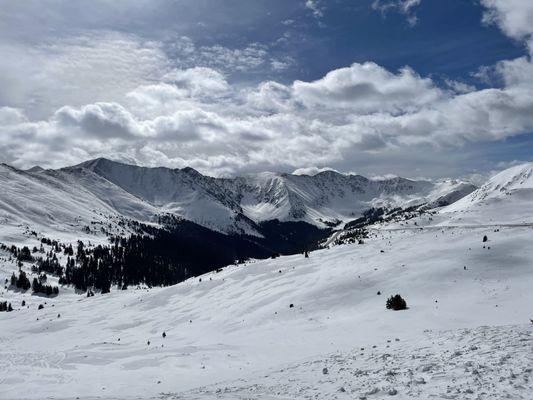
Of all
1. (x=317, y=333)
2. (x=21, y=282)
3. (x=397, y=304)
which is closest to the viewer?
(x=317, y=333)

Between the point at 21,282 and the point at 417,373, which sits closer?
the point at 417,373

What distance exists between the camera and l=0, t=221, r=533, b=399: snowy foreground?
1812cm

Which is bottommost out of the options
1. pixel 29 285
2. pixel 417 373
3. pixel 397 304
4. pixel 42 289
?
pixel 42 289

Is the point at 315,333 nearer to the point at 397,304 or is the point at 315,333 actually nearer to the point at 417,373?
the point at 397,304

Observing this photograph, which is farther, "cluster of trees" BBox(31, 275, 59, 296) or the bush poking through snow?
"cluster of trees" BBox(31, 275, 59, 296)

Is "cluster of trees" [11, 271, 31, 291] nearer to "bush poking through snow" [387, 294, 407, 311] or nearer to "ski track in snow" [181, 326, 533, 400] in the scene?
"bush poking through snow" [387, 294, 407, 311]

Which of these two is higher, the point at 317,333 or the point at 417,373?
the point at 417,373

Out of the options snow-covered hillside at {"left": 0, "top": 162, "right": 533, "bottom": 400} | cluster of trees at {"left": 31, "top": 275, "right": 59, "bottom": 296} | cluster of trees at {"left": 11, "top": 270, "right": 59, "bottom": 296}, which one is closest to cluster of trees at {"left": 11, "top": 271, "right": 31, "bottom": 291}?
cluster of trees at {"left": 11, "top": 270, "right": 59, "bottom": 296}

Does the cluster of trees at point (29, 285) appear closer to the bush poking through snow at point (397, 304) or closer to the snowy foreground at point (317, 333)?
the snowy foreground at point (317, 333)

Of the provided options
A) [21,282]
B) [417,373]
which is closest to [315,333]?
[417,373]

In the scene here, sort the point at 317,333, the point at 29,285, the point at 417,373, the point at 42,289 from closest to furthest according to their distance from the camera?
1. the point at 417,373
2. the point at 317,333
3. the point at 42,289
4. the point at 29,285

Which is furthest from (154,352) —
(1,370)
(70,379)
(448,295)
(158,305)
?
(158,305)

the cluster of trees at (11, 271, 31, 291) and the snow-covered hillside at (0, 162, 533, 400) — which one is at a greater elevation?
the snow-covered hillside at (0, 162, 533, 400)

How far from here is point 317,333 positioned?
105 ft
